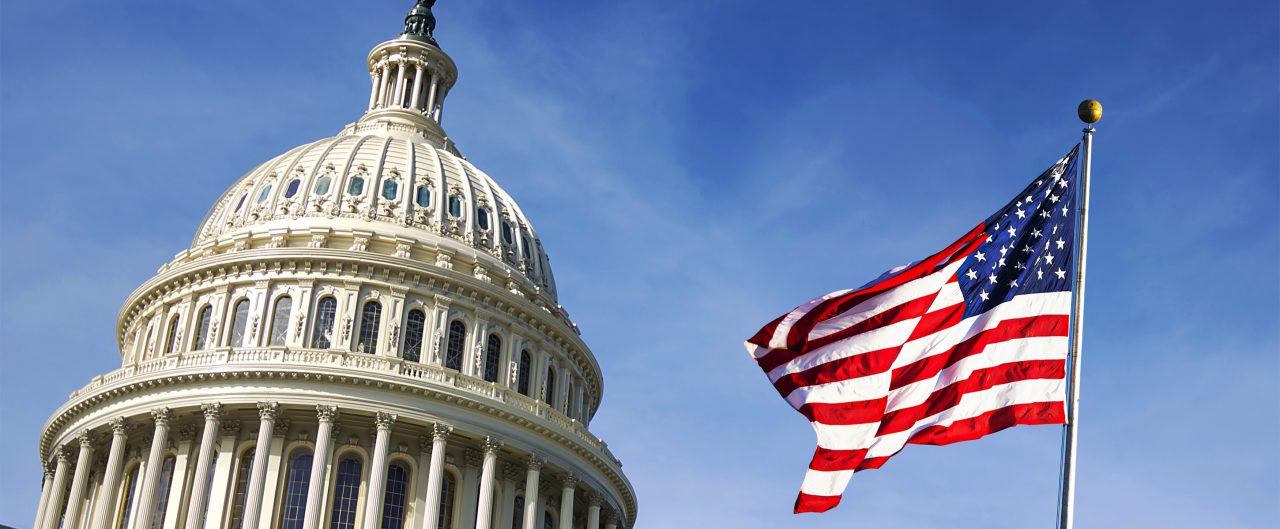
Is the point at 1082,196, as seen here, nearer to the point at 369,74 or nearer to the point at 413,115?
the point at 413,115

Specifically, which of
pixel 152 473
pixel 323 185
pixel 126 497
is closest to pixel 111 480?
pixel 126 497

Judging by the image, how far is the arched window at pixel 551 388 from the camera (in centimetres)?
7156

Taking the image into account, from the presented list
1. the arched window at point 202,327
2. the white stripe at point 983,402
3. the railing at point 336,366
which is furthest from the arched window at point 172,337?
the white stripe at point 983,402

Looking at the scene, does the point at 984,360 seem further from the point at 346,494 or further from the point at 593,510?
the point at 593,510

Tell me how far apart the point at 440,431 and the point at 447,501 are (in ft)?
11.4

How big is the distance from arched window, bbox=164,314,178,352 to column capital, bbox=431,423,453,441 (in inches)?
576

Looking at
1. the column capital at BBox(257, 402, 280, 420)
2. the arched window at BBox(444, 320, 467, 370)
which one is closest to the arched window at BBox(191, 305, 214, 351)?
the column capital at BBox(257, 402, 280, 420)

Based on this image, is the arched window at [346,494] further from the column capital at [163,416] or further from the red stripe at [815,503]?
the red stripe at [815,503]

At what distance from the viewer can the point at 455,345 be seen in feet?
223

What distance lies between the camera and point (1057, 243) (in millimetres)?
22594

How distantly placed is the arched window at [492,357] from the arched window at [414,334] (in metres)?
3.22

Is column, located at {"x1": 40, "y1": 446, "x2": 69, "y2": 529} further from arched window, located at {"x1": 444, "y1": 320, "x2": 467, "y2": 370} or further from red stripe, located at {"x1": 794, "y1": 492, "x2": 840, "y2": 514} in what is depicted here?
red stripe, located at {"x1": 794, "y1": 492, "x2": 840, "y2": 514}

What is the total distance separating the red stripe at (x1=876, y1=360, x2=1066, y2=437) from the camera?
71.8ft

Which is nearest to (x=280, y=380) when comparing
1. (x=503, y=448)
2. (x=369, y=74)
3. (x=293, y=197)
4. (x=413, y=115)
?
(x=503, y=448)
